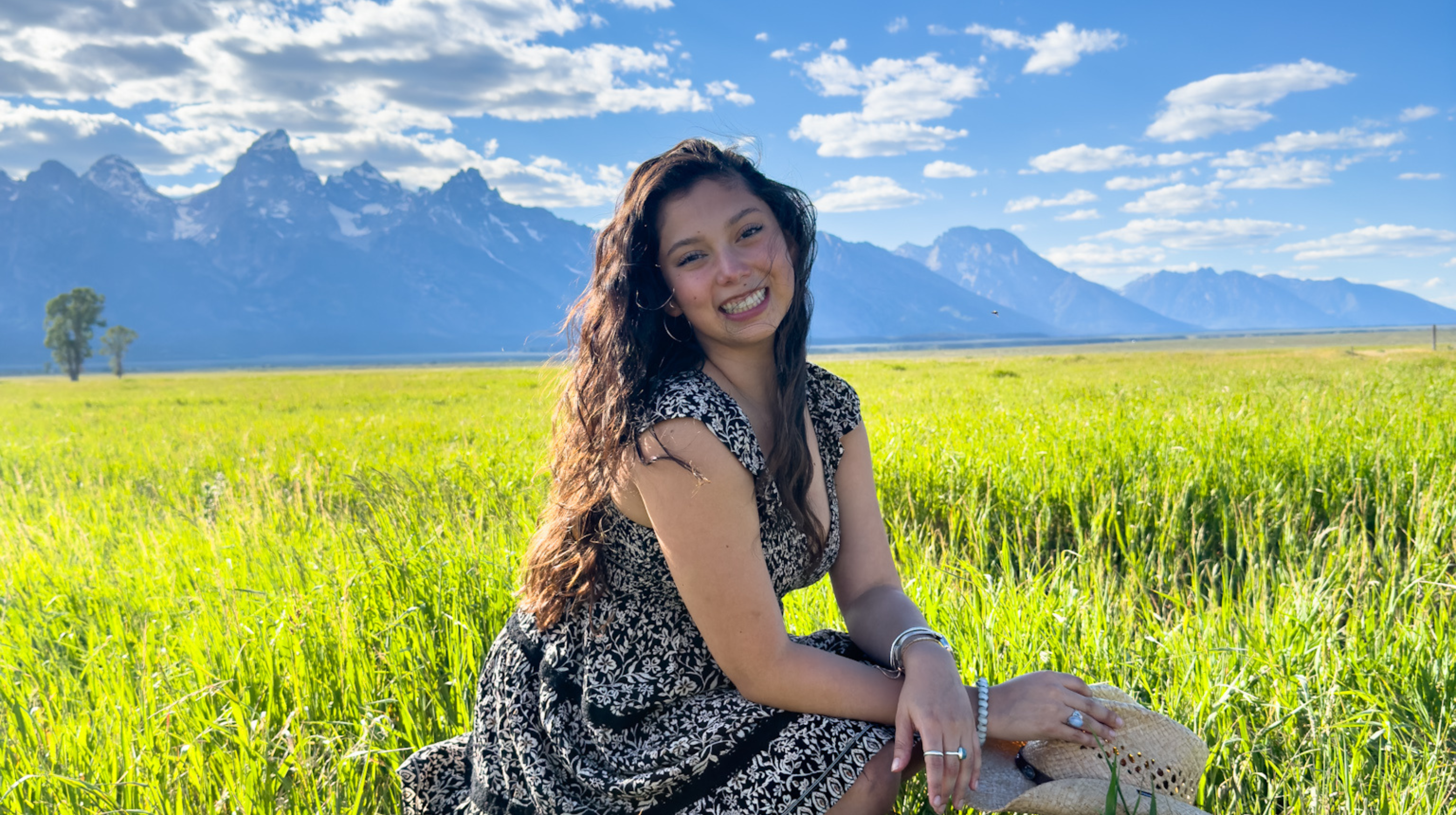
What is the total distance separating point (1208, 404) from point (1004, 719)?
8.52 m

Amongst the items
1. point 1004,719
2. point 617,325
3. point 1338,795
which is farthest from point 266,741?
point 1338,795

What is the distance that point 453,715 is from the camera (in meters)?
2.79

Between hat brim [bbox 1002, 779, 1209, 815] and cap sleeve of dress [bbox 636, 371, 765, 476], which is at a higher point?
cap sleeve of dress [bbox 636, 371, 765, 476]

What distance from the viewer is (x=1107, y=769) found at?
1.72 metres

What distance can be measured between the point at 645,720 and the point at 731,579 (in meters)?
0.42

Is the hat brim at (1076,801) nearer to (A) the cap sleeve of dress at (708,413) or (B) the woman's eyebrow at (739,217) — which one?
(A) the cap sleeve of dress at (708,413)

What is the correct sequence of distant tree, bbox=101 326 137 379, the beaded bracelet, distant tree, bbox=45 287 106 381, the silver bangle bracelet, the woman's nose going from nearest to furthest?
1. the beaded bracelet
2. the silver bangle bracelet
3. the woman's nose
4. distant tree, bbox=45 287 106 381
5. distant tree, bbox=101 326 137 379

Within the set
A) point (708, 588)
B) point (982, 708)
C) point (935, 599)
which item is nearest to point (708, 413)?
point (708, 588)

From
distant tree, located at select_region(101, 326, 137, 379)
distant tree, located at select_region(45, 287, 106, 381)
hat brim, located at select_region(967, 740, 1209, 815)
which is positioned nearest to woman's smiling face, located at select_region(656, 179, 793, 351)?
hat brim, located at select_region(967, 740, 1209, 815)

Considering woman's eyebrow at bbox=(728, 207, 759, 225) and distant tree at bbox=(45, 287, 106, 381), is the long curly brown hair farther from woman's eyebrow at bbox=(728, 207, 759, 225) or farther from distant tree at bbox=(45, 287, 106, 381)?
distant tree at bbox=(45, 287, 106, 381)

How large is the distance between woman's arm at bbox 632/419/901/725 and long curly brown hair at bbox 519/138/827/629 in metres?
0.14

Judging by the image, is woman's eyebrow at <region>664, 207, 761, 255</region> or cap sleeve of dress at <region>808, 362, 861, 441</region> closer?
woman's eyebrow at <region>664, 207, 761, 255</region>

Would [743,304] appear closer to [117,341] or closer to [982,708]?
[982,708]

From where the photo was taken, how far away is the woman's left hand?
5.48 feet
